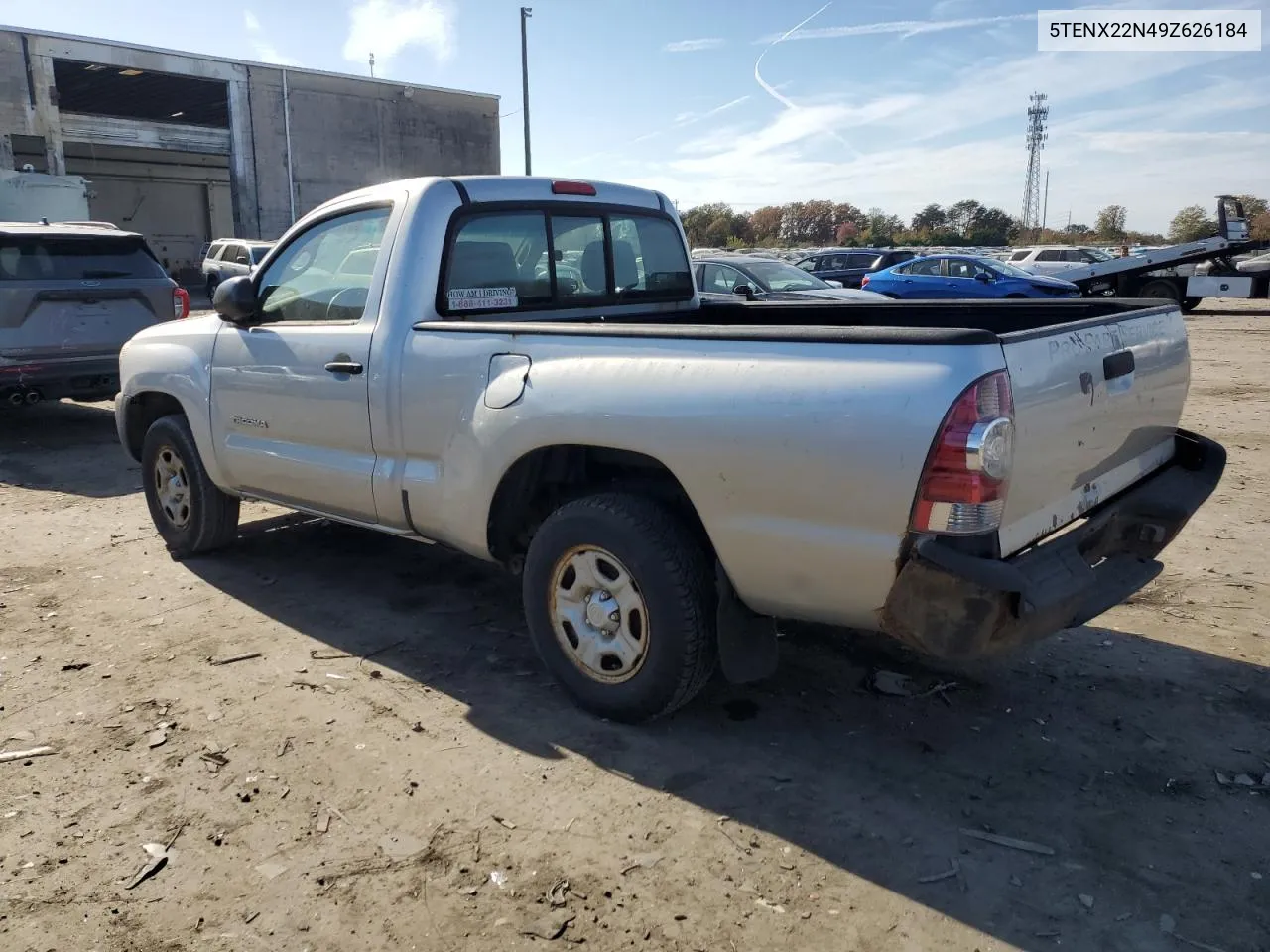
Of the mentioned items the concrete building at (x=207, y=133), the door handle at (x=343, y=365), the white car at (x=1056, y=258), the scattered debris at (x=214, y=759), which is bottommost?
the scattered debris at (x=214, y=759)

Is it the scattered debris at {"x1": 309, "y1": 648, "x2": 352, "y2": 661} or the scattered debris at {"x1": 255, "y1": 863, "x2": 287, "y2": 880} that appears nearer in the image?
the scattered debris at {"x1": 255, "y1": 863, "x2": 287, "y2": 880}

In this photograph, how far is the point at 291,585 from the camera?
17.1ft

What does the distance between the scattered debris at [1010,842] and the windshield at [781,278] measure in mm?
10796

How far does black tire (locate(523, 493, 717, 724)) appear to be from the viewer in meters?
3.28

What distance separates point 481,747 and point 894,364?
76.3 inches

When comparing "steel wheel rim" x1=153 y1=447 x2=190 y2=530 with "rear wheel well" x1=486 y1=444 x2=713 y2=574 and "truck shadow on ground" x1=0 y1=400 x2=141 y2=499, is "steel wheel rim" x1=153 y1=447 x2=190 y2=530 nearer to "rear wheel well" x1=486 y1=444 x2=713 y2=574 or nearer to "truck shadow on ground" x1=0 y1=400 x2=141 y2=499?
"truck shadow on ground" x1=0 y1=400 x2=141 y2=499

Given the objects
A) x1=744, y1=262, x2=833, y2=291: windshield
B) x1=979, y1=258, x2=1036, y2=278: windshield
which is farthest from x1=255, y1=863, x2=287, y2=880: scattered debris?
x1=979, y1=258, x2=1036, y2=278: windshield

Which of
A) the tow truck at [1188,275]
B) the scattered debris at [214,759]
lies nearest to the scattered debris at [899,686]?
the scattered debris at [214,759]

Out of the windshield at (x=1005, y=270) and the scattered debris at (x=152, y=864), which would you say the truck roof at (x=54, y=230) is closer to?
the scattered debris at (x=152, y=864)

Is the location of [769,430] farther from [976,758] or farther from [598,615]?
[976,758]

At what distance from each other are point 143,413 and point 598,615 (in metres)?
3.75

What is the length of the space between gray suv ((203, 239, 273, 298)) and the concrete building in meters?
6.60

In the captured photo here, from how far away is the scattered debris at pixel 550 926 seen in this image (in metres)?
2.53

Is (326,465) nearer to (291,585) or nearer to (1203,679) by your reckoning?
(291,585)
